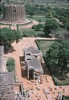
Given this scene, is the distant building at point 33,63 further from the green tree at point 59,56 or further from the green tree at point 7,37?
the green tree at point 7,37

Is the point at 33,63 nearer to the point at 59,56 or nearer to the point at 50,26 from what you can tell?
the point at 59,56

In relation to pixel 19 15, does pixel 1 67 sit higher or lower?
higher

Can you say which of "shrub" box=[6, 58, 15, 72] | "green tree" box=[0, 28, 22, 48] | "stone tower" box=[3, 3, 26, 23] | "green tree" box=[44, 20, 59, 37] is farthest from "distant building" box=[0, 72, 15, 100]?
"stone tower" box=[3, 3, 26, 23]

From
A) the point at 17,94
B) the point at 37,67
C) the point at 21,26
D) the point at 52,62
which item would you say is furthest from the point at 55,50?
the point at 21,26

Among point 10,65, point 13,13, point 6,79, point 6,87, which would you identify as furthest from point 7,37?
point 13,13

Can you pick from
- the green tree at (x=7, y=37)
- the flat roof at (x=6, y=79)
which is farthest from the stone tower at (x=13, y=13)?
the flat roof at (x=6, y=79)

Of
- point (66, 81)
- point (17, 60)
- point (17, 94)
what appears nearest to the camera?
point (17, 94)

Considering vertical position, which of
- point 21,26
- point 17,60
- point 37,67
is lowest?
point 21,26

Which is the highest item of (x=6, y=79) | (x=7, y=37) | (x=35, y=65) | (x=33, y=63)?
(x=6, y=79)

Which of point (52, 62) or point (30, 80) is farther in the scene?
point (52, 62)

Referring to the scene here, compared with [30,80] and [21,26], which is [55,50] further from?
[21,26]

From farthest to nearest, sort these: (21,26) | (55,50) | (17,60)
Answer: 1. (21,26)
2. (17,60)
3. (55,50)
